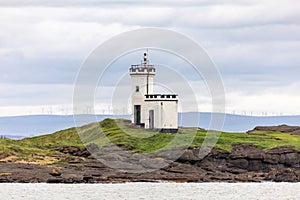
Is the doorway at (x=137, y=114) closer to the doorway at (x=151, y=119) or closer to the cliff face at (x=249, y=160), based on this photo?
the doorway at (x=151, y=119)

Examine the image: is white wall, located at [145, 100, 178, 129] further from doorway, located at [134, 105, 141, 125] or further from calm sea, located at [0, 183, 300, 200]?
calm sea, located at [0, 183, 300, 200]

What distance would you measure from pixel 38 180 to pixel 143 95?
27.1m

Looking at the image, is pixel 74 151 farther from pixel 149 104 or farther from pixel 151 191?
pixel 151 191

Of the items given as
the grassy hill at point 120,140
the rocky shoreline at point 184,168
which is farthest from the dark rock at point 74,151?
the grassy hill at point 120,140

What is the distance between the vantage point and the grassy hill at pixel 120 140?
113250 mm

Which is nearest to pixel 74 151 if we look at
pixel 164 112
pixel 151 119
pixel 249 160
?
pixel 151 119

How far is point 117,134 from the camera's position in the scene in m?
123

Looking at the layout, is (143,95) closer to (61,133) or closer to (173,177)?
(61,133)

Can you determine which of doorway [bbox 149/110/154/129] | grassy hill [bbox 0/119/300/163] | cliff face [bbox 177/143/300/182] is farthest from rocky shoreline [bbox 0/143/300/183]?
doorway [bbox 149/110/154/129]

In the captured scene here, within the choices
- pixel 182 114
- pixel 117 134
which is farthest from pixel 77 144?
pixel 182 114

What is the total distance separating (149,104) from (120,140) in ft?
22.5

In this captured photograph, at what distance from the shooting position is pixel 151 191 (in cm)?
9725

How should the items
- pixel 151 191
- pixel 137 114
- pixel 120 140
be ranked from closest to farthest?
pixel 151 191, pixel 120 140, pixel 137 114

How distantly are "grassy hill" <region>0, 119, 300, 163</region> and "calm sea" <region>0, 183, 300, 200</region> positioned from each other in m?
11.0
